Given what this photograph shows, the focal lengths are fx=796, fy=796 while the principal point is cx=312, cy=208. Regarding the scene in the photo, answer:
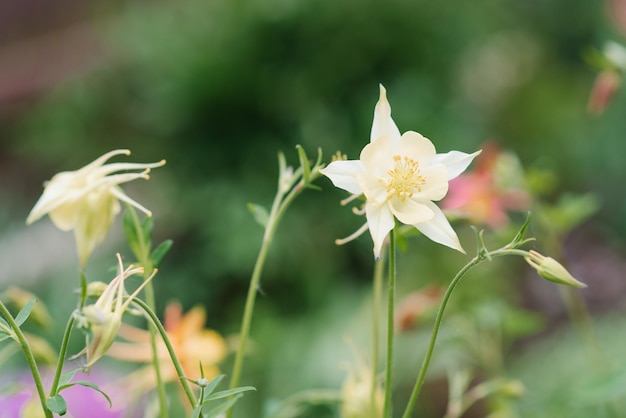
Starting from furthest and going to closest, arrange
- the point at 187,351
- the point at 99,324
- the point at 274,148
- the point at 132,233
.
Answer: the point at 274,148, the point at 187,351, the point at 132,233, the point at 99,324

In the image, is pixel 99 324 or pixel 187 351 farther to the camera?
pixel 187 351

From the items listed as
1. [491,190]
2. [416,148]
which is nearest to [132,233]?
[416,148]

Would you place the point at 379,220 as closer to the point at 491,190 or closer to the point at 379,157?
the point at 379,157

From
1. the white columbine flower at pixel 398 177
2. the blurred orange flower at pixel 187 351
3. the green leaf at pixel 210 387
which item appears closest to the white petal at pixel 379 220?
the white columbine flower at pixel 398 177

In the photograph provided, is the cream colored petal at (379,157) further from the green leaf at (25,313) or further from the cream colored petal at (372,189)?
the green leaf at (25,313)

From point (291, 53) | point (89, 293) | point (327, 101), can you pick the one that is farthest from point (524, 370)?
point (89, 293)

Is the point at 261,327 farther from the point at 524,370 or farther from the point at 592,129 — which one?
the point at 592,129
